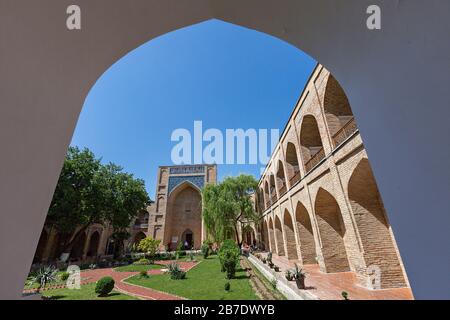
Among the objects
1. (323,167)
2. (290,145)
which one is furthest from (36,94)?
(290,145)

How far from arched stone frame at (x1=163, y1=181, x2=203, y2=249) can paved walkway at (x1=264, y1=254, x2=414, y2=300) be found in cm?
1982

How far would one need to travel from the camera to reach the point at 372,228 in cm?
622

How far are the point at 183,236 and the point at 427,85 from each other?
2833cm

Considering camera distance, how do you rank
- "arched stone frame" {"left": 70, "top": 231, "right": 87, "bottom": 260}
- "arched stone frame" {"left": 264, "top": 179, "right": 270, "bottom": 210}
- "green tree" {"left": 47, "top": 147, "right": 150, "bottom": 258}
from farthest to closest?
"arched stone frame" {"left": 70, "top": 231, "right": 87, "bottom": 260} < "arched stone frame" {"left": 264, "top": 179, "right": 270, "bottom": 210} < "green tree" {"left": 47, "top": 147, "right": 150, "bottom": 258}

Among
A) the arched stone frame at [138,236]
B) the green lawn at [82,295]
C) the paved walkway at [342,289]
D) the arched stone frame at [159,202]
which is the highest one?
the arched stone frame at [159,202]

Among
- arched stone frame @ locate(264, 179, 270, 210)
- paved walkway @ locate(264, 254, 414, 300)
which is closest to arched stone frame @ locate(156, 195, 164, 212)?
arched stone frame @ locate(264, 179, 270, 210)

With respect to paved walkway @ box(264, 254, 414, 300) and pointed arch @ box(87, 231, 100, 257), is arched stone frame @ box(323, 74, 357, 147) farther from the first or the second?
pointed arch @ box(87, 231, 100, 257)

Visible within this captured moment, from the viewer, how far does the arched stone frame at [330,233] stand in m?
8.18

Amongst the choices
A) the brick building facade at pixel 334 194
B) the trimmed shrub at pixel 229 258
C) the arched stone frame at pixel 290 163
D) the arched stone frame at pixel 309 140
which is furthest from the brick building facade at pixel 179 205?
the arched stone frame at pixel 309 140

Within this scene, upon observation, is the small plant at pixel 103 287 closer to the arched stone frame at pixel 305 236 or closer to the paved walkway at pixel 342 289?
the paved walkway at pixel 342 289

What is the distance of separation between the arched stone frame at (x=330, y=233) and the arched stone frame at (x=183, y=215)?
19.0 meters

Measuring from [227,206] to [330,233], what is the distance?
31.4ft

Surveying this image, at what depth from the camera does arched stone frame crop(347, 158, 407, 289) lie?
5848 millimetres

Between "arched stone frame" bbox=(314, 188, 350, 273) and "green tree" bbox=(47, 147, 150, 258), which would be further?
"green tree" bbox=(47, 147, 150, 258)
